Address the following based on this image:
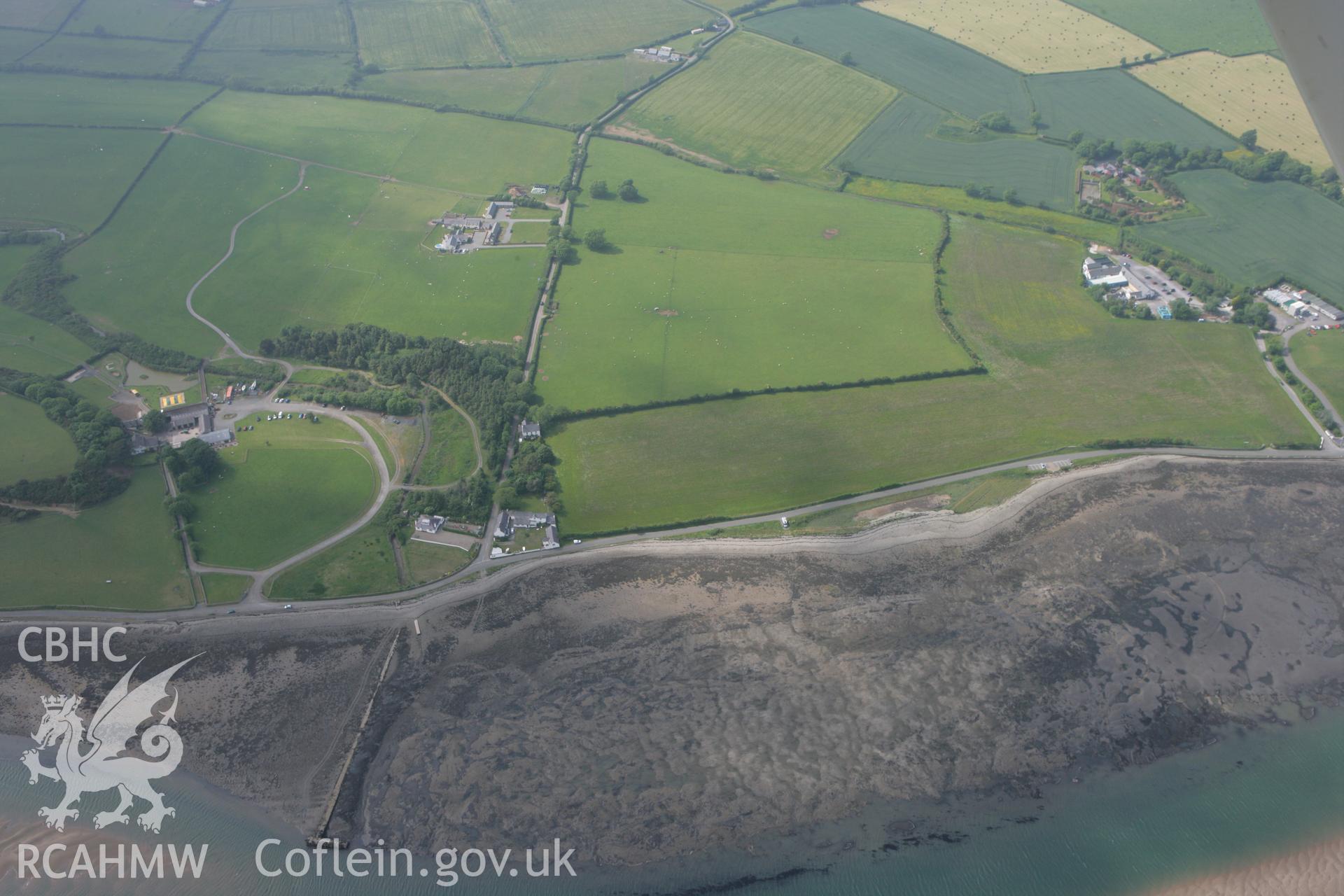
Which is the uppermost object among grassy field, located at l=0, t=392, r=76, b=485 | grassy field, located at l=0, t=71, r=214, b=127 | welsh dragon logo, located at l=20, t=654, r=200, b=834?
grassy field, located at l=0, t=71, r=214, b=127

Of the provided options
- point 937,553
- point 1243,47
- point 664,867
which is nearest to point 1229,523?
point 937,553

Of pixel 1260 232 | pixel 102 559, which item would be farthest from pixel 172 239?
pixel 1260 232

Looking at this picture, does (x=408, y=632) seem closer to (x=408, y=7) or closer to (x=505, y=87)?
(x=505, y=87)

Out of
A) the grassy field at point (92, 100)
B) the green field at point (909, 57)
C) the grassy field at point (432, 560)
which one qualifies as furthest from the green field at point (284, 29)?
the grassy field at point (432, 560)

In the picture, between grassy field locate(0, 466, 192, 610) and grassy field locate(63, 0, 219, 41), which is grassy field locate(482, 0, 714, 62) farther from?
grassy field locate(0, 466, 192, 610)

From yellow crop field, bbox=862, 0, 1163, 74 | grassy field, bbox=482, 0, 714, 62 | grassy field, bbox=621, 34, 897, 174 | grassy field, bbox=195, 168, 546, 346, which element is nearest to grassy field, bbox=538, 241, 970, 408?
grassy field, bbox=195, 168, 546, 346

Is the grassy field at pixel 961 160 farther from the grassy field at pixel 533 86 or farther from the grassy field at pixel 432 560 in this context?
the grassy field at pixel 432 560
